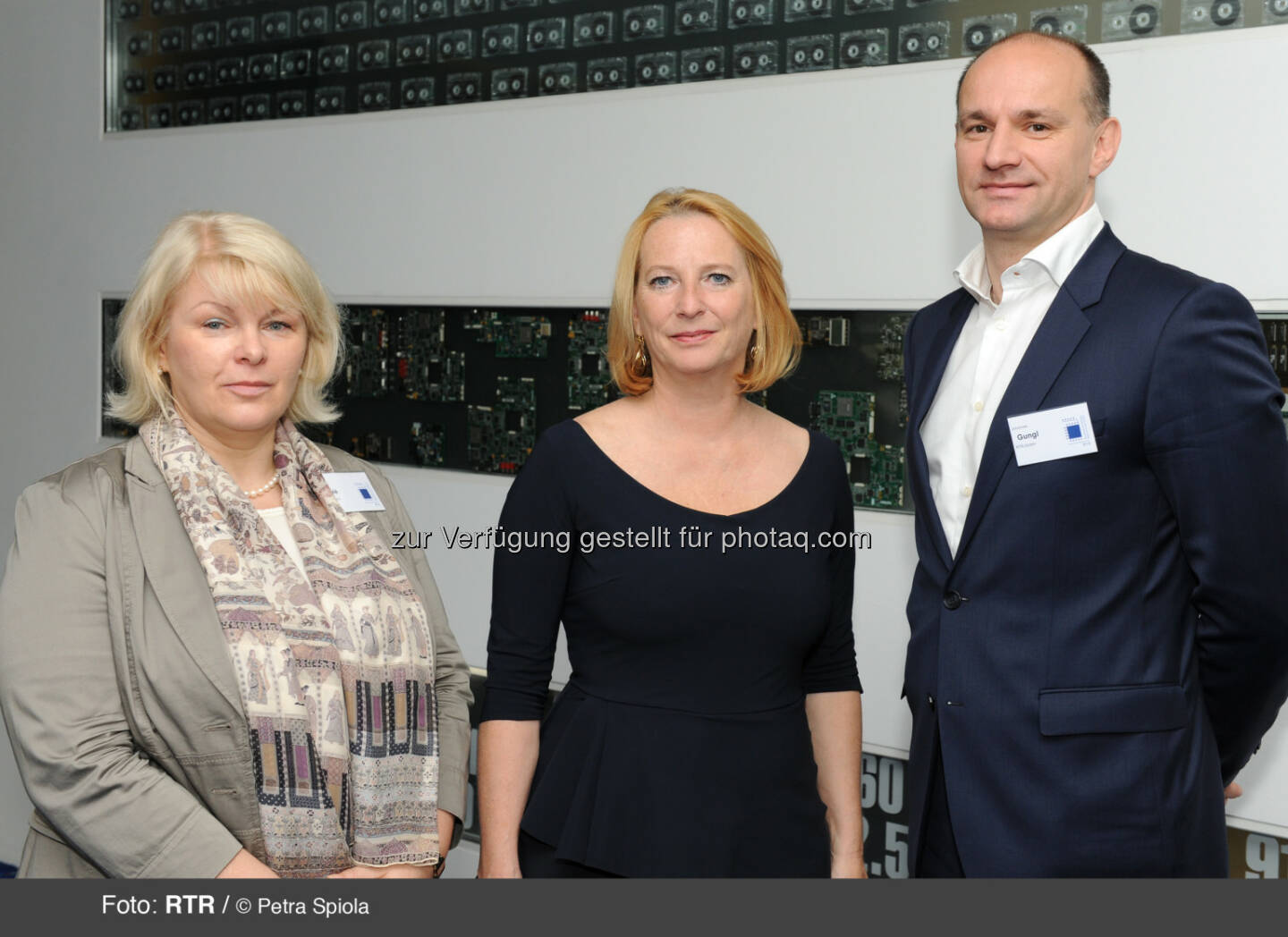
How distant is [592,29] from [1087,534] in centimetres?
206

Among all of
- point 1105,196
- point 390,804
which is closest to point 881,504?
point 1105,196

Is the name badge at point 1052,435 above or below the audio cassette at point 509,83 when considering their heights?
below

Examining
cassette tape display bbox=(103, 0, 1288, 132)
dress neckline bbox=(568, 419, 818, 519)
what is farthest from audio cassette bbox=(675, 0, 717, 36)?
dress neckline bbox=(568, 419, 818, 519)

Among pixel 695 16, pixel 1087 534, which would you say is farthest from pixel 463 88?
pixel 1087 534

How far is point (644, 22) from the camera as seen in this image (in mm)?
3074

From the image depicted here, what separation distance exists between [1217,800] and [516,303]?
213cm

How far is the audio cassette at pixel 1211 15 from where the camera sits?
2307 mm

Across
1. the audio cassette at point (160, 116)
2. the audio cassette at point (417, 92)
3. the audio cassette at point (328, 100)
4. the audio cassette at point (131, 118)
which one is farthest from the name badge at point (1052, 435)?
the audio cassette at point (131, 118)

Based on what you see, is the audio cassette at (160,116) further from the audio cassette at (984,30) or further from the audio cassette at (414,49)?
the audio cassette at (984,30)

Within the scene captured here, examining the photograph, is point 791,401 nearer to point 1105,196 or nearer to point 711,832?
point 1105,196

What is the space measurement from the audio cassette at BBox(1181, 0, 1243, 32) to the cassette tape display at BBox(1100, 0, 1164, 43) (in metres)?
0.05

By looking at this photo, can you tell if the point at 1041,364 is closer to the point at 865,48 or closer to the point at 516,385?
the point at 865,48

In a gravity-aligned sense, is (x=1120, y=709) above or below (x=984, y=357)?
below

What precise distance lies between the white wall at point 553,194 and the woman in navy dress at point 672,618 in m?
0.83
